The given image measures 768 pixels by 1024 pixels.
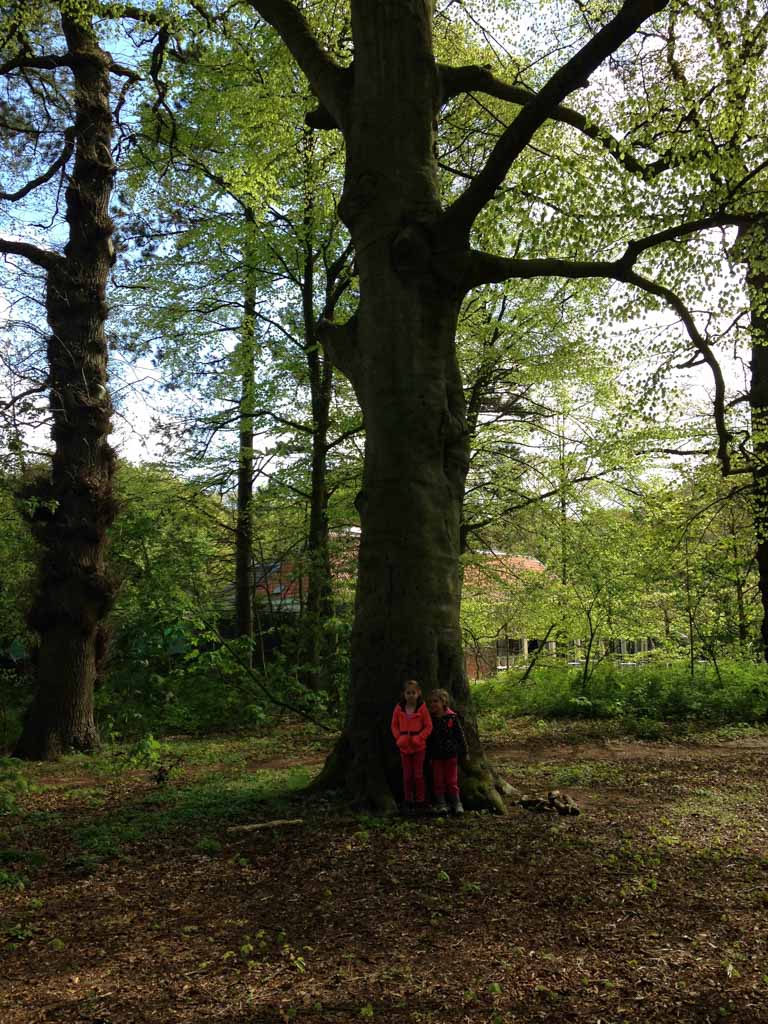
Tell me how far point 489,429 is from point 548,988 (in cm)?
1492

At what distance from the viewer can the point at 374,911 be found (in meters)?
4.40

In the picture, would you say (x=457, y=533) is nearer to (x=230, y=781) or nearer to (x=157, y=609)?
(x=230, y=781)

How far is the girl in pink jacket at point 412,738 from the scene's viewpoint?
658cm

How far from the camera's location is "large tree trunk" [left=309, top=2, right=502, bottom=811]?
7.02m

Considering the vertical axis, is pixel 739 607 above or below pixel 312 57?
below

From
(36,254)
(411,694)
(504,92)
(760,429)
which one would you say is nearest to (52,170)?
(36,254)

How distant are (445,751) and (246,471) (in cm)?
1320

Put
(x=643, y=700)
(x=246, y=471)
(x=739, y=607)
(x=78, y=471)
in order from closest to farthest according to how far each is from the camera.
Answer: (x=78, y=471) < (x=643, y=700) < (x=739, y=607) < (x=246, y=471)

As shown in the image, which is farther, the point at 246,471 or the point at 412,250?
the point at 246,471

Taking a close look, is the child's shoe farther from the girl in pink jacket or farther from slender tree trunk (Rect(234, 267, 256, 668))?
slender tree trunk (Rect(234, 267, 256, 668))

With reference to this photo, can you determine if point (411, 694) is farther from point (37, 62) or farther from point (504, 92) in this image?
point (37, 62)

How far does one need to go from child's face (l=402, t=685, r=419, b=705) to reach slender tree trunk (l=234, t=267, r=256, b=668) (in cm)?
1015

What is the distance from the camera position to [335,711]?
13.7 m

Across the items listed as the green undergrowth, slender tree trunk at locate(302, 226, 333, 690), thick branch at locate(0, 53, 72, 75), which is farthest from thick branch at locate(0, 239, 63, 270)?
the green undergrowth
